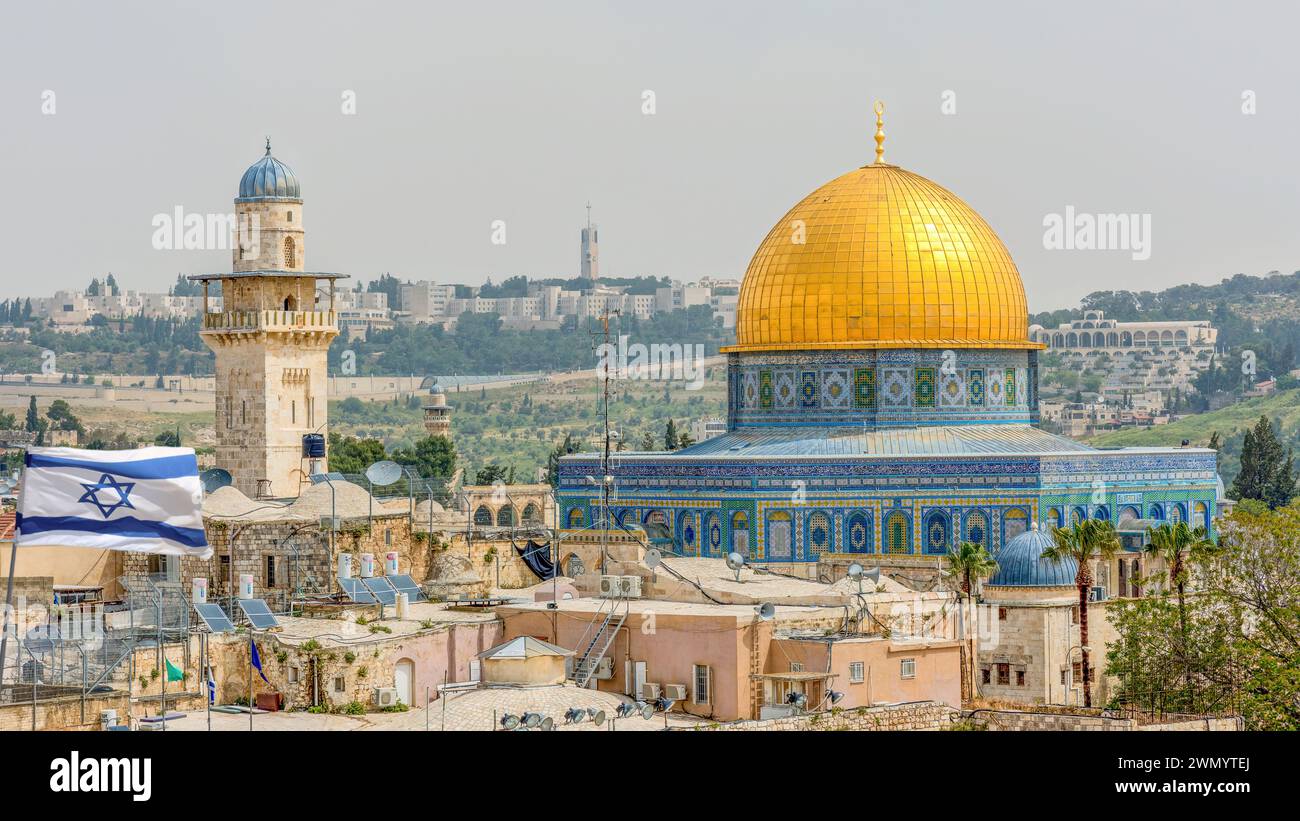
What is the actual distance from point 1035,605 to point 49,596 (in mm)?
15002

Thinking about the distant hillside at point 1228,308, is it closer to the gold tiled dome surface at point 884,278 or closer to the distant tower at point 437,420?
the distant tower at point 437,420

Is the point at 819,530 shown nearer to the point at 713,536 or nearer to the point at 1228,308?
the point at 713,536

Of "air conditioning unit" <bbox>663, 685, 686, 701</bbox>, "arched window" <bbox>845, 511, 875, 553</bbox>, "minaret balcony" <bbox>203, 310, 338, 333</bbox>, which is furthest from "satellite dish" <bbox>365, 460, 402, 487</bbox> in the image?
"air conditioning unit" <bbox>663, 685, 686, 701</bbox>

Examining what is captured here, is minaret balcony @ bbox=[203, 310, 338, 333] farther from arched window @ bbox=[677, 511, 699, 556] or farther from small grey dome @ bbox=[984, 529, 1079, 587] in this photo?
small grey dome @ bbox=[984, 529, 1079, 587]

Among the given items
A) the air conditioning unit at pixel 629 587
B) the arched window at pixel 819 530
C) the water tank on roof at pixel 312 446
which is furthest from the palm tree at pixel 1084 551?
the water tank on roof at pixel 312 446

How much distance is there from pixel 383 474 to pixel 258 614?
11.6 metres

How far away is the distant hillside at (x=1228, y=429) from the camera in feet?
393

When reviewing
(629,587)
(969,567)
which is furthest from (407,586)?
(969,567)

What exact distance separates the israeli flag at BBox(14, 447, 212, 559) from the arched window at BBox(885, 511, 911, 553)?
25362 millimetres

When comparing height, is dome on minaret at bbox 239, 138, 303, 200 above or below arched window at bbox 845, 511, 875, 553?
above

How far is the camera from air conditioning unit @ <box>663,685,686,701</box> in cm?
3597

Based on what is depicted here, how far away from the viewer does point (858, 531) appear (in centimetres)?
4906

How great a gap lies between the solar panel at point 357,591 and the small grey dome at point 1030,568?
10288mm
